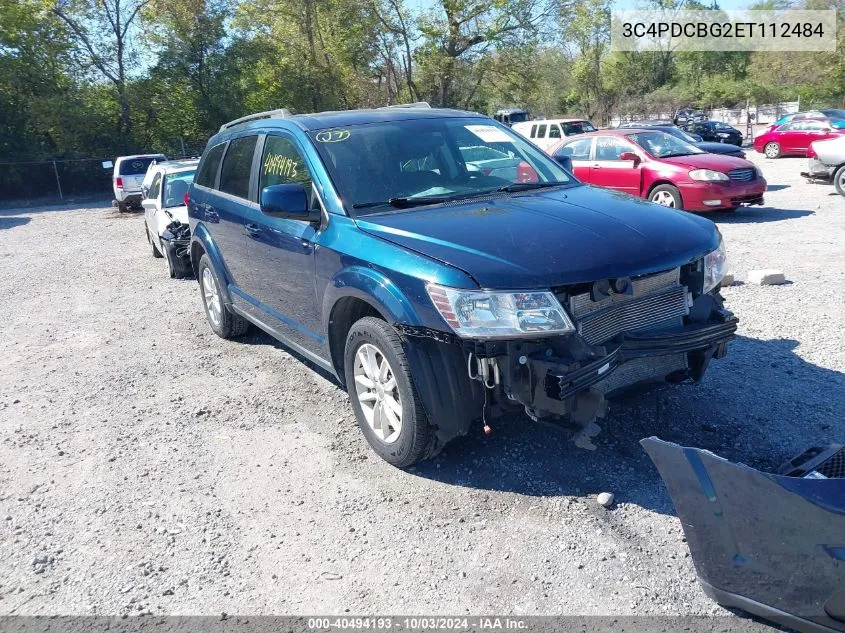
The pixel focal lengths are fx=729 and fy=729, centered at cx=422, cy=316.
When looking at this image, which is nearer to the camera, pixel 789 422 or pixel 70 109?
pixel 789 422

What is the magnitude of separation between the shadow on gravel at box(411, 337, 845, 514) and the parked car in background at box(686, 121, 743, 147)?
27749mm

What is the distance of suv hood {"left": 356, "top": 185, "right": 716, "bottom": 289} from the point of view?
3438 millimetres

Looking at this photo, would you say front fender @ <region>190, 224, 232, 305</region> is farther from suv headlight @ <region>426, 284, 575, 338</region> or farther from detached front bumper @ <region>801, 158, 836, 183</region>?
detached front bumper @ <region>801, 158, 836, 183</region>


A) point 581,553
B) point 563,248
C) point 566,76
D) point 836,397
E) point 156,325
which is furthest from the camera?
point 566,76

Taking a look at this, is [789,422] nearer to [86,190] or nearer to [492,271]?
[492,271]

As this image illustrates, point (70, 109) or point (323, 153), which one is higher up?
point (70, 109)

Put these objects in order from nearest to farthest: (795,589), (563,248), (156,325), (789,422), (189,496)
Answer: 1. (795,589)
2. (563,248)
3. (189,496)
4. (789,422)
5. (156,325)

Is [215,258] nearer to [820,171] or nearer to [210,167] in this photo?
[210,167]

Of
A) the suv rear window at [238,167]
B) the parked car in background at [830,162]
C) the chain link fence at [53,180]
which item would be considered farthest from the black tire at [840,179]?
the chain link fence at [53,180]

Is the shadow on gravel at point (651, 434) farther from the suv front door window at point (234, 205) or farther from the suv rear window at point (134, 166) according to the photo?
the suv rear window at point (134, 166)

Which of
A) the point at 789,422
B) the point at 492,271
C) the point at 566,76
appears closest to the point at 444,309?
the point at 492,271

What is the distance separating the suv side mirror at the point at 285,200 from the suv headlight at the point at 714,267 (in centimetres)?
231

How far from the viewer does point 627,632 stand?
280 centimetres

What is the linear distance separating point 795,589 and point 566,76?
205 feet
